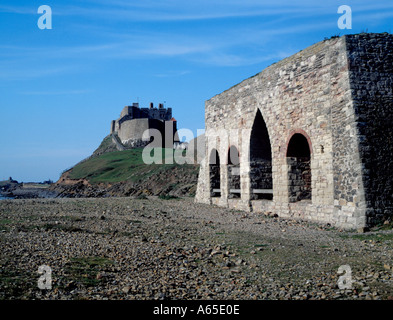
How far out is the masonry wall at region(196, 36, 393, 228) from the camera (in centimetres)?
1055

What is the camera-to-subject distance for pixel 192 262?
7.15 m

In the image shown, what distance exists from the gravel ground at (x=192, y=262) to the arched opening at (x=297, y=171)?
2765 mm

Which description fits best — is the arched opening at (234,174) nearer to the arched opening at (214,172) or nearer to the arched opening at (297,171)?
the arched opening at (214,172)

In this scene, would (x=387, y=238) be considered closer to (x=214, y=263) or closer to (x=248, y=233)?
(x=248, y=233)

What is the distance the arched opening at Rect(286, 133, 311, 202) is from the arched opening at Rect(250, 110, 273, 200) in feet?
8.24

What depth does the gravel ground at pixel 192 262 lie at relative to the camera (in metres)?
5.31

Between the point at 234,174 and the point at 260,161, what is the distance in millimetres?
2269

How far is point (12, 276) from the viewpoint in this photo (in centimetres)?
550

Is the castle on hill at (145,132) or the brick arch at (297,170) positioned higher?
the castle on hill at (145,132)

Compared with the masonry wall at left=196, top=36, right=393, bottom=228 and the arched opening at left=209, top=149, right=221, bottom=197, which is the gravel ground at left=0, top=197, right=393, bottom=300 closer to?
the masonry wall at left=196, top=36, right=393, bottom=228

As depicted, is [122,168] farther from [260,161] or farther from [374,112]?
[374,112]

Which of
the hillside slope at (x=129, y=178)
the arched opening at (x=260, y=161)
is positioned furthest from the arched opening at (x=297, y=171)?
the hillside slope at (x=129, y=178)
